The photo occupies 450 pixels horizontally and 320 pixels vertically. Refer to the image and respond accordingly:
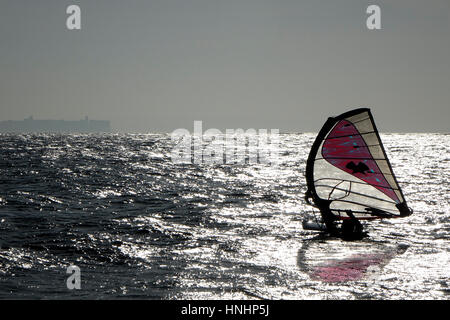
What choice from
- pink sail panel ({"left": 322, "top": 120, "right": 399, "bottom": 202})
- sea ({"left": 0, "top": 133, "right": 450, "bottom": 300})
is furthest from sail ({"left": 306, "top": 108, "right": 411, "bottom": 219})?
sea ({"left": 0, "top": 133, "right": 450, "bottom": 300})

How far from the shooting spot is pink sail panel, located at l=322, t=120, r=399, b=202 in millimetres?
18812

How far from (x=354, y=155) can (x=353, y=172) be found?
27.9 inches

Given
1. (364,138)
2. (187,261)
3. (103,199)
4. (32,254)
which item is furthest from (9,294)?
(103,199)

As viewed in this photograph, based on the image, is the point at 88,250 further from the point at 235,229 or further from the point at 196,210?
the point at 196,210

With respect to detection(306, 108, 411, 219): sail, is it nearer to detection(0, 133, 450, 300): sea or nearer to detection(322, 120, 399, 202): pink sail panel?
detection(322, 120, 399, 202): pink sail panel

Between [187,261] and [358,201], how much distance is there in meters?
7.96

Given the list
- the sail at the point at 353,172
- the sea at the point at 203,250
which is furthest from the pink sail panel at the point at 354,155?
the sea at the point at 203,250

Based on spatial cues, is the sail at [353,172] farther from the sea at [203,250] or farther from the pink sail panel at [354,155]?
the sea at [203,250]

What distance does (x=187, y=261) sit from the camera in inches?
600

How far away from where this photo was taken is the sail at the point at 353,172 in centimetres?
1864

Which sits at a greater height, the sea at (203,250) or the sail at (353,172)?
the sail at (353,172)

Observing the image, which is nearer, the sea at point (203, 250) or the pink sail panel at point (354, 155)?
the sea at point (203, 250)

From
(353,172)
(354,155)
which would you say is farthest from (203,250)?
(354,155)

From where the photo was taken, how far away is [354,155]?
19.1 meters
